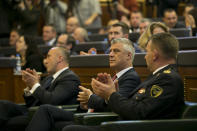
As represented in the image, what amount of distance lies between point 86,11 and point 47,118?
5612 mm

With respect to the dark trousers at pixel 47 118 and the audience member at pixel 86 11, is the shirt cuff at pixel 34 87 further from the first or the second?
the audience member at pixel 86 11

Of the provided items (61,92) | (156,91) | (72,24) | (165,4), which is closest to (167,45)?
(156,91)

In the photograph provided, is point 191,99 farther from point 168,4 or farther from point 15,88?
point 168,4

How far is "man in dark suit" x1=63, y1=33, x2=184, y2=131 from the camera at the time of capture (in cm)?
283

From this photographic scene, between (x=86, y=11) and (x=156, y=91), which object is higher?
(x=86, y=11)

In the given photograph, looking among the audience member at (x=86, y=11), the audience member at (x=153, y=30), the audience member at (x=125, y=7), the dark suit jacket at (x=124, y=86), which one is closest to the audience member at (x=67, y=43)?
the audience member at (x=153, y=30)

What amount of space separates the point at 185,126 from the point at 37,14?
23.2 ft

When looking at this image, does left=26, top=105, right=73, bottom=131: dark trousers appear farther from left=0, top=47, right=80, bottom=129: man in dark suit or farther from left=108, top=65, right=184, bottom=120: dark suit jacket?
left=108, top=65, right=184, bottom=120: dark suit jacket

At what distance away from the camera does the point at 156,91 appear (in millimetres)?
2854

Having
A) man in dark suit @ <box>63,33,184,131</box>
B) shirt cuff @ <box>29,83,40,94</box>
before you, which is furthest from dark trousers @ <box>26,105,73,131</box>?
man in dark suit @ <box>63,33,184,131</box>

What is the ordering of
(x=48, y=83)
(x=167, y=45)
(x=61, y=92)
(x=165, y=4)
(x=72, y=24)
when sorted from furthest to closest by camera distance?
(x=165, y=4), (x=72, y=24), (x=48, y=83), (x=61, y=92), (x=167, y=45)

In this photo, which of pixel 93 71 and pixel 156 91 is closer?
pixel 156 91

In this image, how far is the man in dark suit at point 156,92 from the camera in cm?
283

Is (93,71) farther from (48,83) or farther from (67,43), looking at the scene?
(67,43)
